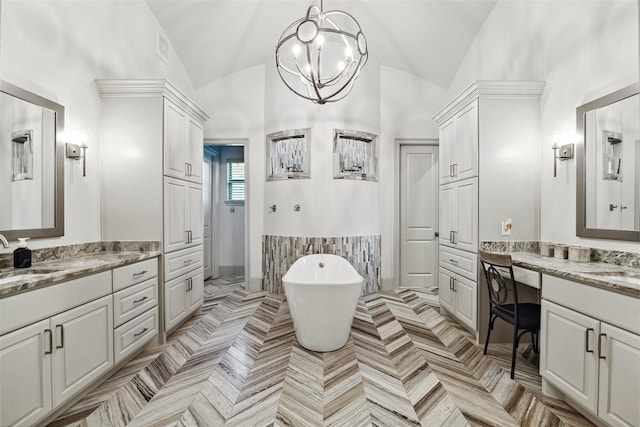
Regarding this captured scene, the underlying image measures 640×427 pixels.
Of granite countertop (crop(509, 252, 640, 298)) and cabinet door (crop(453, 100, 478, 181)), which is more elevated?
cabinet door (crop(453, 100, 478, 181))

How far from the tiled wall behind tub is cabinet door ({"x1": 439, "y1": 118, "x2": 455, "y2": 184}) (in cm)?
140

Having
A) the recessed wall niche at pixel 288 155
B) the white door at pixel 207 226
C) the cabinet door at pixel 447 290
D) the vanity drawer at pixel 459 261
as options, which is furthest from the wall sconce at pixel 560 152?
the white door at pixel 207 226

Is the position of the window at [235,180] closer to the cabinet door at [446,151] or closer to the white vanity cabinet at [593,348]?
the cabinet door at [446,151]

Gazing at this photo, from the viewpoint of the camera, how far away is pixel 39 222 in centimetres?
217

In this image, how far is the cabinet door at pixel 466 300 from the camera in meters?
2.87

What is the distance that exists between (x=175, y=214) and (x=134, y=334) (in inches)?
44.3

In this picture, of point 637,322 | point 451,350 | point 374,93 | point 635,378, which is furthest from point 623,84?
point 374,93

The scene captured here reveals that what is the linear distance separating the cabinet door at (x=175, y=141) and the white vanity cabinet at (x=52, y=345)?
3.92 ft

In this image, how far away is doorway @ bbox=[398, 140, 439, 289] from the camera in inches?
187

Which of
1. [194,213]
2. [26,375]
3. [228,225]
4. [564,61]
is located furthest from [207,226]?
[564,61]

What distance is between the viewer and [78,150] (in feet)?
8.11

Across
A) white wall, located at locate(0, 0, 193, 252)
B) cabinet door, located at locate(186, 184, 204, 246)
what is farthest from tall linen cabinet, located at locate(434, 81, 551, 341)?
white wall, located at locate(0, 0, 193, 252)

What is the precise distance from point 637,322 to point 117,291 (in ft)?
10.2

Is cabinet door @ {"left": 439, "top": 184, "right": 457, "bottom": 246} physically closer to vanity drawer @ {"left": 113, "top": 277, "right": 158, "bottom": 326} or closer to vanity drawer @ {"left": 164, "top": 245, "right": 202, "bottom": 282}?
vanity drawer @ {"left": 164, "top": 245, "right": 202, "bottom": 282}
